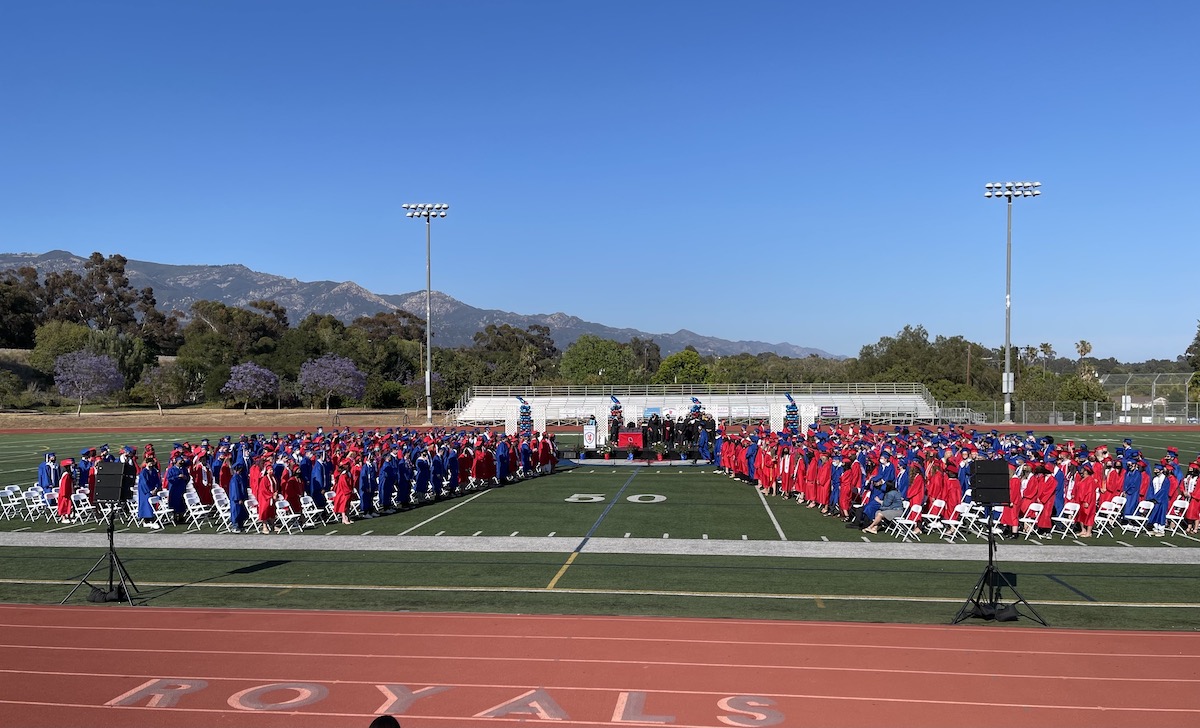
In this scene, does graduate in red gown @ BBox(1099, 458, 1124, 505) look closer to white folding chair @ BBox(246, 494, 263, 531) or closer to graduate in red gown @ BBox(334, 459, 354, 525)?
graduate in red gown @ BBox(334, 459, 354, 525)

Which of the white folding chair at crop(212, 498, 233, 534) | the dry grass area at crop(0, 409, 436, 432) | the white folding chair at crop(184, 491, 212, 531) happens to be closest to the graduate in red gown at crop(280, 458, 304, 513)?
the white folding chair at crop(212, 498, 233, 534)

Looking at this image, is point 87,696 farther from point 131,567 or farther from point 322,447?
point 322,447

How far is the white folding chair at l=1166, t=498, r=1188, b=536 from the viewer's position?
1770 cm

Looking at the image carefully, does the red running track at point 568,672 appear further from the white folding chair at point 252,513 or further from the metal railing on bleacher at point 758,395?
the metal railing on bleacher at point 758,395

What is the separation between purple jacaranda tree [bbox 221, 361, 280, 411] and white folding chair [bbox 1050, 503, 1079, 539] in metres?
60.7

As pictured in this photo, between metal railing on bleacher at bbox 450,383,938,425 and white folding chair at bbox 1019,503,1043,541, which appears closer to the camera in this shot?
white folding chair at bbox 1019,503,1043,541

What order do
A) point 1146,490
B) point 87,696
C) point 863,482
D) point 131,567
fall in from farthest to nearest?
point 863,482
point 1146,490
point 131,567
point 87,696

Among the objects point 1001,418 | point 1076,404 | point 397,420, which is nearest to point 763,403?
point 1001,418

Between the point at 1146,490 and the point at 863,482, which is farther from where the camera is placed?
the point at 863,482

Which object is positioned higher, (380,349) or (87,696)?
(380,349)

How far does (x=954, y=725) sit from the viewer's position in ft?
26.3

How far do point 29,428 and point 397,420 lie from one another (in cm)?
2375

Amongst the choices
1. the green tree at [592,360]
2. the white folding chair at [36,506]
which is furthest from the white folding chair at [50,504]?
the green tree at [592,360]

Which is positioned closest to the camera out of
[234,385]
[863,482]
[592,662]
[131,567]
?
[592,662]
